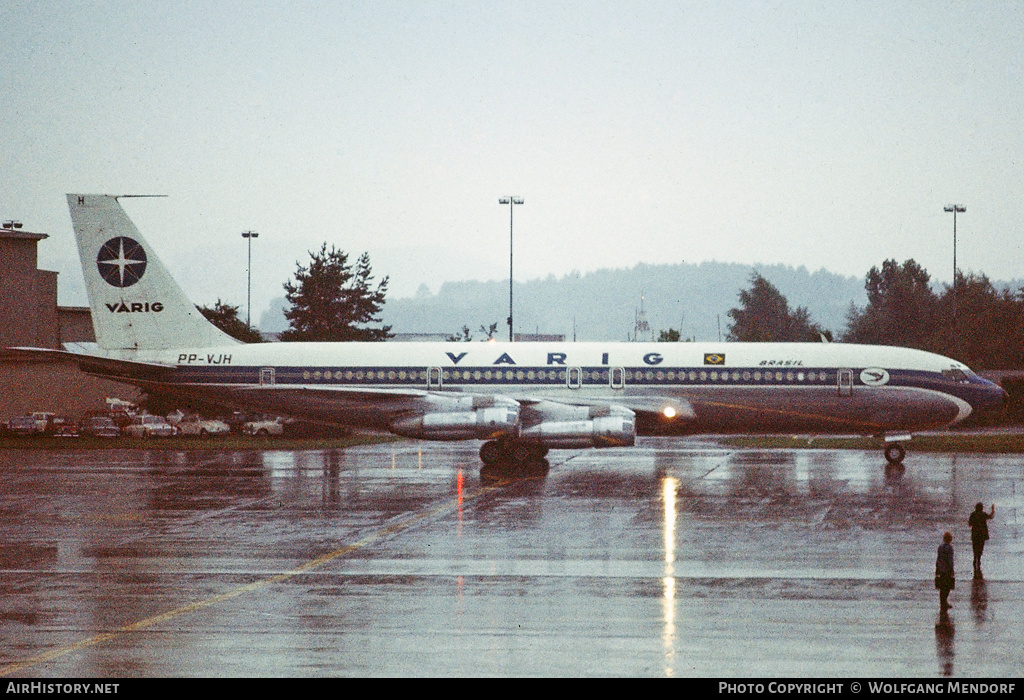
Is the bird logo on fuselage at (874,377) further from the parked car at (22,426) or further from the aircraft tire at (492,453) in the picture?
the parked car at (22,426)

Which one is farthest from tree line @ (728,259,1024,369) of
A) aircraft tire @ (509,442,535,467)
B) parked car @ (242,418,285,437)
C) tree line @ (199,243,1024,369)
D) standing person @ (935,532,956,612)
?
parked car @ (242,418,285,437)

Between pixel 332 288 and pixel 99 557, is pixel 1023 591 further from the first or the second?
pixel 332 288

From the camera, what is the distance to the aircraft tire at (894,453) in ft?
120

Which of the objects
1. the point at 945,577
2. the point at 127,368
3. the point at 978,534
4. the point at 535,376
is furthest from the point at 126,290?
the point at 945,577

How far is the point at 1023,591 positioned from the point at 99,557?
56.1 feet

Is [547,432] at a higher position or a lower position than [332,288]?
lower

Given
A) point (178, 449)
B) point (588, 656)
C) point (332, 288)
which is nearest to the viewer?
point (588, 656)

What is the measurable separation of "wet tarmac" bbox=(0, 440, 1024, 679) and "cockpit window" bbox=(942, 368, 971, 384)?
12.7 ft

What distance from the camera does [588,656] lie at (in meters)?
12.8

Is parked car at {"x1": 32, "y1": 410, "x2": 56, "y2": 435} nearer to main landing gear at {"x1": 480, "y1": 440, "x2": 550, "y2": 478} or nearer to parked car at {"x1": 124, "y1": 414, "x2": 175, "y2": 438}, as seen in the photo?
parked car at {"x1": 124, "y1": 414, "x2": 175, "y2": 438}

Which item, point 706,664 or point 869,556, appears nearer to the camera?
point 706,664

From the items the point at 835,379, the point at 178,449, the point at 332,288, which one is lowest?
the point at 178,449

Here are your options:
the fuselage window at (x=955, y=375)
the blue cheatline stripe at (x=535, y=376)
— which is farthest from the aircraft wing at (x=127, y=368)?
the fuselage window at (x=955, y=375)

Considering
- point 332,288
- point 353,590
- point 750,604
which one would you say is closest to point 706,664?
point 750,604
